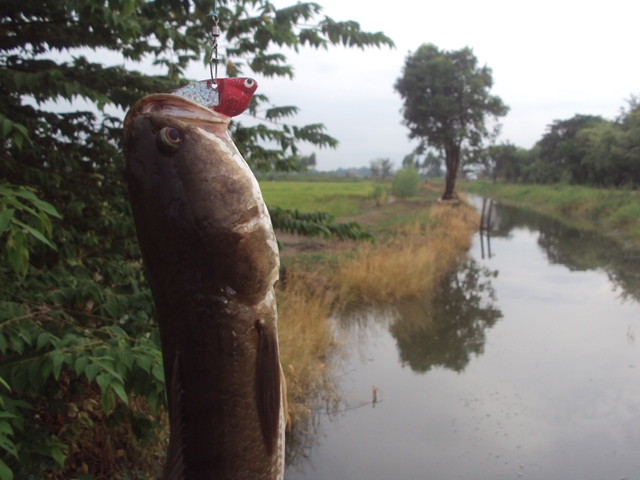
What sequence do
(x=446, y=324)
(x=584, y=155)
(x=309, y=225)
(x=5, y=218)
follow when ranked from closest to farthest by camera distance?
(x=5, y=218) < (x=309, y=225) < (x=446, y=324) < (x=584, y=155)

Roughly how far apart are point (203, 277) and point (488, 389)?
258 inches

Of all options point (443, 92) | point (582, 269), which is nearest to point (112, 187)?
point (582, 269)

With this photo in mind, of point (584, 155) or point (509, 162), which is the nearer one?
point (584, 155)

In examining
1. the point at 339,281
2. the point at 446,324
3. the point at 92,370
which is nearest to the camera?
the point at 92,370

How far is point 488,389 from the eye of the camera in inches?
282

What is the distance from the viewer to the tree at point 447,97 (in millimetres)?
28953

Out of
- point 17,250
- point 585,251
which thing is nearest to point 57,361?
point 17,250

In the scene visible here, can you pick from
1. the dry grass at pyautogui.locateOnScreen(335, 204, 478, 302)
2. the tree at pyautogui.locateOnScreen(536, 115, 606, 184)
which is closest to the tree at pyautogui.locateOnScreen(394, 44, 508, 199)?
the tree at pyautogui.locateOnScreen(536, 115, 606, 184)

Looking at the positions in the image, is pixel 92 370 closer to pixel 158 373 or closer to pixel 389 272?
pixel 158 373

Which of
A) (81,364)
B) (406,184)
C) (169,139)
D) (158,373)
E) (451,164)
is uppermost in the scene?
(169,139)

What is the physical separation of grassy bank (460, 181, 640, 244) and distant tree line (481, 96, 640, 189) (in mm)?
1096

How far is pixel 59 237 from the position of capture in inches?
130

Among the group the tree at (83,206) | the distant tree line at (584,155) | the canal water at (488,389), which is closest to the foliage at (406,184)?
the distant tree line at (584,155)

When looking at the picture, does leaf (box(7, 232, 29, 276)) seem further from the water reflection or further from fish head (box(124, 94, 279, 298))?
the water reflection
